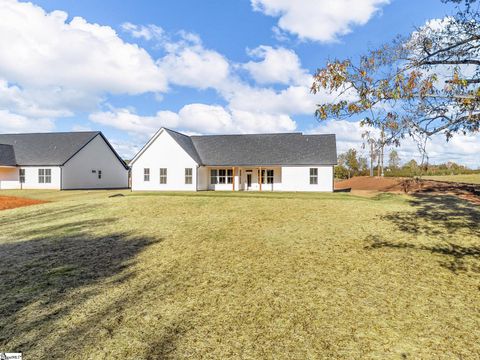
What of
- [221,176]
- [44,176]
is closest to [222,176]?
[221,176]

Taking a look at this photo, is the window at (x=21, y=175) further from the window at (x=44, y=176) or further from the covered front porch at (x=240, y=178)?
the covered front porch at (x=240, y=178)

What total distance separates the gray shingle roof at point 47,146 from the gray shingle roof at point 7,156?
1.38 ft

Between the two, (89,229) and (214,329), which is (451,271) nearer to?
(214,329)

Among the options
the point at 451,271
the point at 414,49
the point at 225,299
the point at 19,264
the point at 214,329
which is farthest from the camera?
the point at 19,264

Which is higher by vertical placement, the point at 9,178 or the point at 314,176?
the point at 9,178

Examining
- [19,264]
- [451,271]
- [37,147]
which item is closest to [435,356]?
[451,271]

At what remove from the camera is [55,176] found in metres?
37.5

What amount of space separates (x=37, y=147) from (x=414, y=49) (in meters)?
45.5

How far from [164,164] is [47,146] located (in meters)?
18.4

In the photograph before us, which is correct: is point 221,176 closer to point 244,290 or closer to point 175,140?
point 175,140

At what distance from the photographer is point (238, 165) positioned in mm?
33875

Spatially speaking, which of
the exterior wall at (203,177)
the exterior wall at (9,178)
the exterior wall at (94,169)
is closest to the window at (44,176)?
the exterior wall at (94,169)

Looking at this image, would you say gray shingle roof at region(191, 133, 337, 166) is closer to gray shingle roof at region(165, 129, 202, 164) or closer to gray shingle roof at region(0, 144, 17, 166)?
gray shingle roof at region(165, 129, 202, 164)

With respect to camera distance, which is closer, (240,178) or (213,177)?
(240,178)
